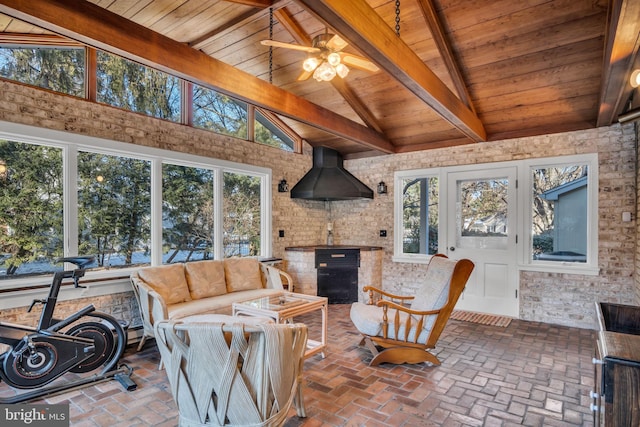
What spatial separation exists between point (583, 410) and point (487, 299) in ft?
9.30

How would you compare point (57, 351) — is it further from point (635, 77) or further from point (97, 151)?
point (635, 77)

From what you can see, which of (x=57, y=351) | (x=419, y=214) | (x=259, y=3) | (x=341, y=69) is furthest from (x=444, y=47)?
(x=57, y=351)

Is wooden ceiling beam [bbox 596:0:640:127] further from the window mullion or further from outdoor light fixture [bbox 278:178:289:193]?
the window mullion

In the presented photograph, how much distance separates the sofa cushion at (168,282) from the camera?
3930mm

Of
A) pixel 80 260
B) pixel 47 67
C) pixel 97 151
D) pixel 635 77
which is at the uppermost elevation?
pixel 47 67

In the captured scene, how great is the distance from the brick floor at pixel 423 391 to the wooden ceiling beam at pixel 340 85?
132 inches

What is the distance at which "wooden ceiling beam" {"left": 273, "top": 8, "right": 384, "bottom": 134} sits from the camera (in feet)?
13.1

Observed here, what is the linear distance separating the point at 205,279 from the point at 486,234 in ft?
13.7

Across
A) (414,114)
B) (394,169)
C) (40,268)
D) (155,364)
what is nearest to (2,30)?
(40,268)

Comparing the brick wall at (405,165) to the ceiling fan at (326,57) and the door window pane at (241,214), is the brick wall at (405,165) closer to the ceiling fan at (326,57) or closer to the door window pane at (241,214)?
the door window pane at (241,214)

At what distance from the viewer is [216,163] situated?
202 inches

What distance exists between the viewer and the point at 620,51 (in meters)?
2.60

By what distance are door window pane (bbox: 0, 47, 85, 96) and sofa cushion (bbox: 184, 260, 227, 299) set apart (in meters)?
2.31

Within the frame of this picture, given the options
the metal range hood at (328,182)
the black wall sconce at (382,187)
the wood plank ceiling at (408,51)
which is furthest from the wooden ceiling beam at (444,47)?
the metal range hood at (328,182)
